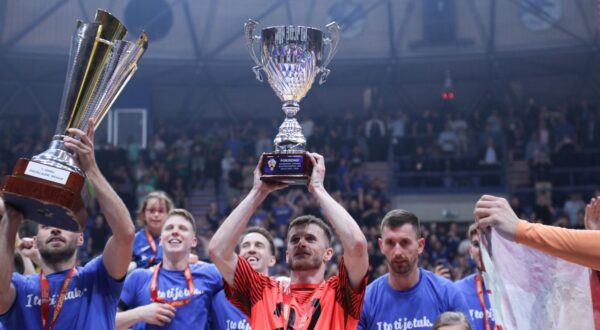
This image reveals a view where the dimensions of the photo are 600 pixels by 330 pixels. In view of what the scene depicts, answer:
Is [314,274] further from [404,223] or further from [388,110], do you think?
[388,110]

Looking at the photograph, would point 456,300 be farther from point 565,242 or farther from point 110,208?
point 110,208

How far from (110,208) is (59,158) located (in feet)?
1.19

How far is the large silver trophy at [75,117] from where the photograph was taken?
3.54 m

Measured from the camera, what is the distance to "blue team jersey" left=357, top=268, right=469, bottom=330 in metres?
4.70

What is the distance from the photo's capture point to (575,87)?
19.4m

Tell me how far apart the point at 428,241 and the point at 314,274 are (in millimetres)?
9785

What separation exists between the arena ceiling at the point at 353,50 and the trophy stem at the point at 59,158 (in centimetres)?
1408

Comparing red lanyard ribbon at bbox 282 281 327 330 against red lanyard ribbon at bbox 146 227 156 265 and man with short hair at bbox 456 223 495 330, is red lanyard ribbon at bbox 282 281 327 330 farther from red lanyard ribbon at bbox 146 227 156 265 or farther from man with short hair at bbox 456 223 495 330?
red lanyard ribbon at bbox 146 227 156 265

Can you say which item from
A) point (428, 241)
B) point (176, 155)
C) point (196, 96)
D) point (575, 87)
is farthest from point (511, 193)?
point (196, 96)

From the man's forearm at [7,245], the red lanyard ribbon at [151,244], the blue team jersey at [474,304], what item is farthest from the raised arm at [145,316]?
the blue team jersey at [474,304]

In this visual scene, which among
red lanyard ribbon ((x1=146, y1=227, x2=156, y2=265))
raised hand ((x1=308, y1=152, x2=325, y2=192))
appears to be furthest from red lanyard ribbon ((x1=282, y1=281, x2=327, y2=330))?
red lanyard ribbon ((x1=146, y1=227, x2=156, y2=265))

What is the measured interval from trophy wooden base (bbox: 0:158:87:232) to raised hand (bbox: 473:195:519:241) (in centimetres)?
189

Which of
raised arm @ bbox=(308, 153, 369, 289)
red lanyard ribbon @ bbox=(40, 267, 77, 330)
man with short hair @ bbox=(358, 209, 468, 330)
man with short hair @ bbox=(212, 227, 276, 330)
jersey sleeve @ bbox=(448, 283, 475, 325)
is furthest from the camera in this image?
man with short hair @ bbox=(212, 227, 276, 330)

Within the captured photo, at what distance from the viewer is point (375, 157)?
17.6 metres
